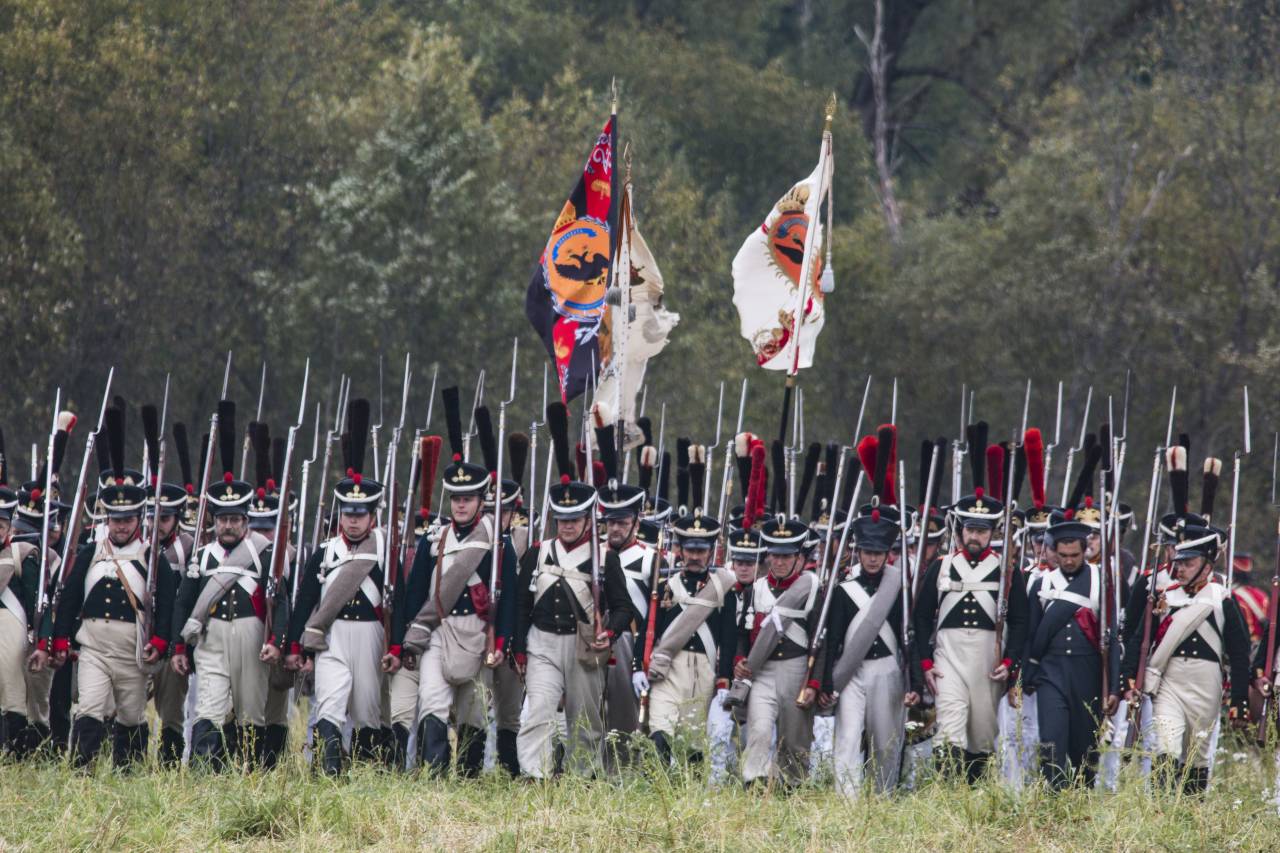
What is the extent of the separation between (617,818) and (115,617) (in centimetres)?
431

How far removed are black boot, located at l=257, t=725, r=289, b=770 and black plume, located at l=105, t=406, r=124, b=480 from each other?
189 centimetres

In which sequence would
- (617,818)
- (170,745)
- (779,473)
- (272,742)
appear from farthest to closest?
(779,473)
(170,745)
(272,742)
(617,818)

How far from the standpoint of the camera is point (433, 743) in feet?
42.8

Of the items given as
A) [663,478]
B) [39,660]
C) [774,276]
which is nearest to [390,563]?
[39,660]

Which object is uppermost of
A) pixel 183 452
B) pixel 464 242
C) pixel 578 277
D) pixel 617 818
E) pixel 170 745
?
pixel 464 242

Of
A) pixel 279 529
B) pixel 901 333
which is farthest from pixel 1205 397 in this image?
pixel 279 529

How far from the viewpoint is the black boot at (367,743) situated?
43.5 ft

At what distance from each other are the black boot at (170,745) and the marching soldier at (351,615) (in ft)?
3.88

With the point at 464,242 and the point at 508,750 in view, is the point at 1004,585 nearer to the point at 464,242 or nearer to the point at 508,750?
the point at 508,750

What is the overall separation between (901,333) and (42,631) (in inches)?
835

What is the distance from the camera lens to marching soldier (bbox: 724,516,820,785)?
1331 cm

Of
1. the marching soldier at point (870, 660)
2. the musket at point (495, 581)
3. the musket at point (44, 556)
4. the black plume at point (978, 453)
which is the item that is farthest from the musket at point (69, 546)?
the black plume at point (978, 453)

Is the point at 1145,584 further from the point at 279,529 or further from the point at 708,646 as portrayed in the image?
the point at 279,529

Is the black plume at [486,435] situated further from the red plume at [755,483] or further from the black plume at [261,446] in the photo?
the red plume at [755,483]
